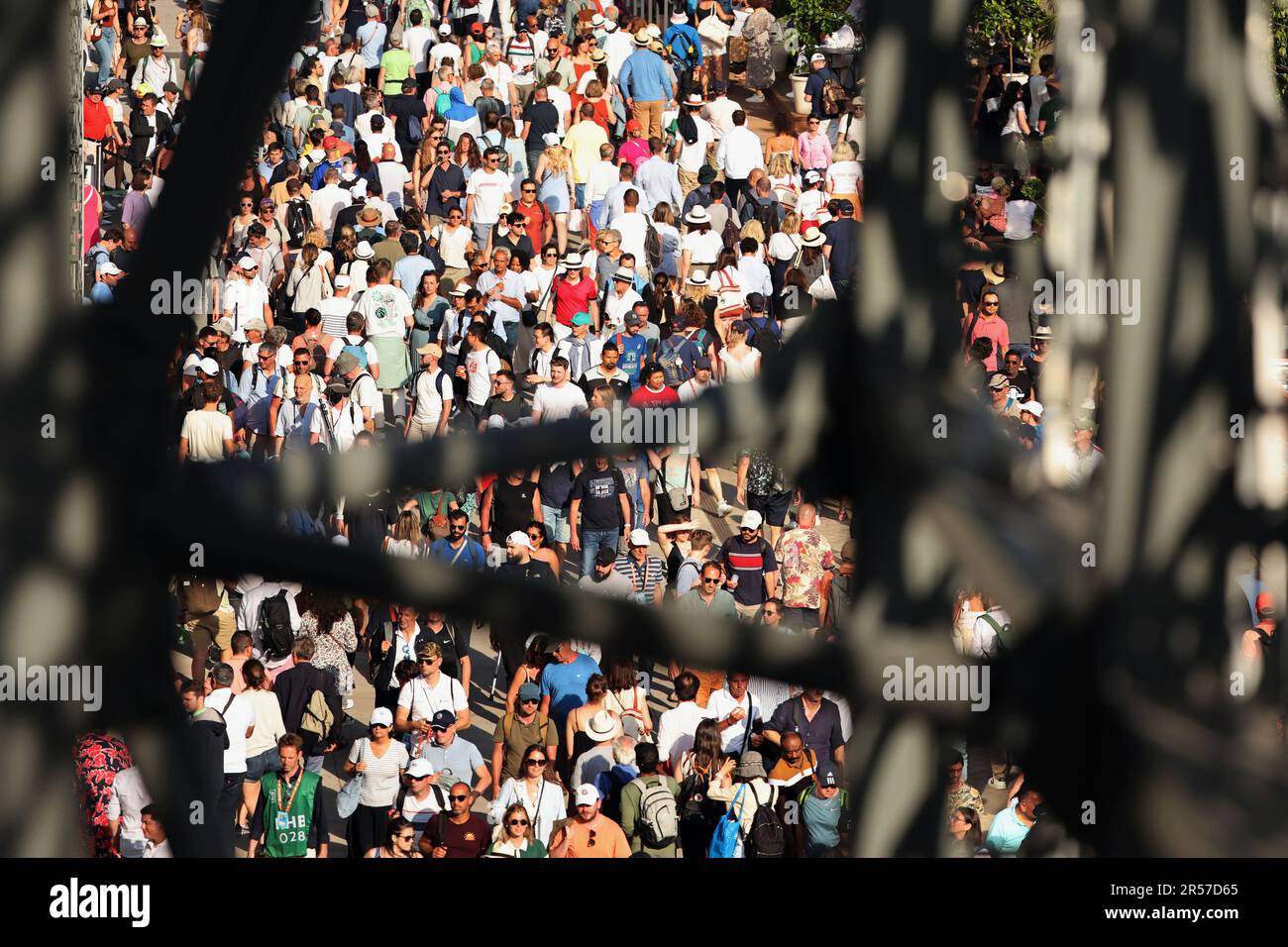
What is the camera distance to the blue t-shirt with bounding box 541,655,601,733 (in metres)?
13.1

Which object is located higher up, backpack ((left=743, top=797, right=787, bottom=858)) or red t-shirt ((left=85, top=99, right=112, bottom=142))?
red t-shirt ((left=85, top=99, right=112, bottom=142))

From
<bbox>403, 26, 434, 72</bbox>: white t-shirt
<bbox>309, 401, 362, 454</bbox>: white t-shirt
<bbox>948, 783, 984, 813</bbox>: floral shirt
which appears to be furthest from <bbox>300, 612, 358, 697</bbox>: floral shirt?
<bbox>403, 26, 434, 72</bbox>: white t-shirt

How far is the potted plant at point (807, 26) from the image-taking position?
28.8 metres

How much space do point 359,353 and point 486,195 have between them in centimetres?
431

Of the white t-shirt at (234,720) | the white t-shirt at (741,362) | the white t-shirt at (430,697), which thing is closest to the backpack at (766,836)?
the white t-shirt at (430,697)

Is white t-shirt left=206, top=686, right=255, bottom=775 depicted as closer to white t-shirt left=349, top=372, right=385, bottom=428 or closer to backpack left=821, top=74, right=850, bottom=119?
white t-shirt left=349, top=372, right=385, bottom=428

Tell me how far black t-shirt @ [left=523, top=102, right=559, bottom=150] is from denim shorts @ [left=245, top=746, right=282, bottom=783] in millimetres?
11865

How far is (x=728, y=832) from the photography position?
1179 centimetres

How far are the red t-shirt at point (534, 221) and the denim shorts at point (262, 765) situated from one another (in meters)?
9.49

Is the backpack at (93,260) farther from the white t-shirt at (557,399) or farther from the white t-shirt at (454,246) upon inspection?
the white t-shirt at (557,399)

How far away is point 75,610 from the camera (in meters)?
3.11

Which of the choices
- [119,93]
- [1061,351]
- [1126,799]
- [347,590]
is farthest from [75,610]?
[119,93]

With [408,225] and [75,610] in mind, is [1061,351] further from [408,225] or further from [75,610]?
[408,225]
